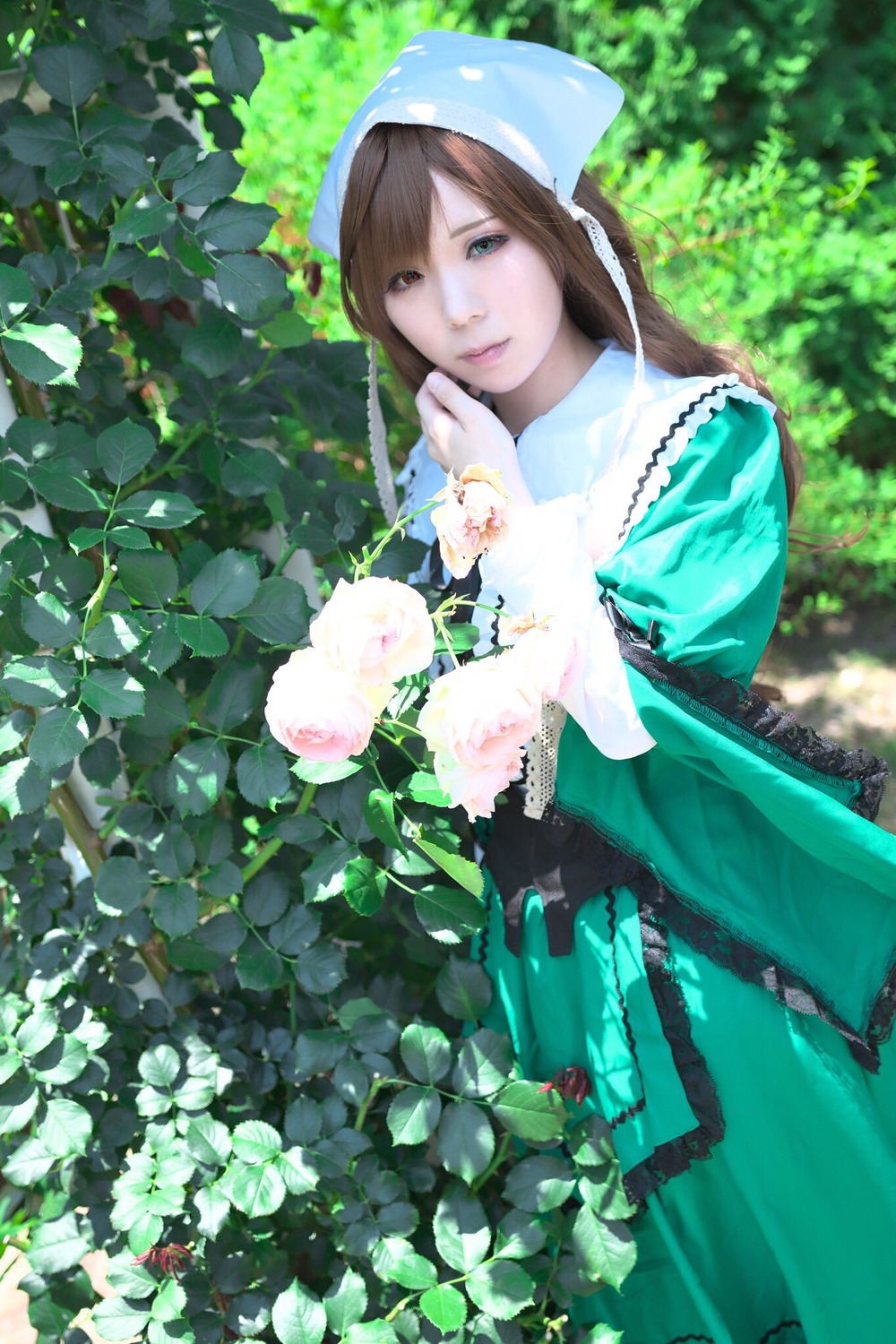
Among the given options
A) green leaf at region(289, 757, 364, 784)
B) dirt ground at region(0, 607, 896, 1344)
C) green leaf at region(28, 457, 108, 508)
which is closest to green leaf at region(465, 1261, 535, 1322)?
green leaf at region(289, 757, 364, 784)

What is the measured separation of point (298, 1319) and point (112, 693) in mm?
655

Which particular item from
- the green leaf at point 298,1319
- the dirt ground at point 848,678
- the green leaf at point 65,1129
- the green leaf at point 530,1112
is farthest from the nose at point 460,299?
the dirt ground at point 848,678

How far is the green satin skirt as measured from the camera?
1.22 meters

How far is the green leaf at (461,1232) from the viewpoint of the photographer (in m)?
1.21

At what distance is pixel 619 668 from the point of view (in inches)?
44.7

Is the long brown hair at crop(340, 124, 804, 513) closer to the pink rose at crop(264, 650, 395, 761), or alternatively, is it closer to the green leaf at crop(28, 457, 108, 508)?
the green leaf at crop(28, 457, 108, 508)

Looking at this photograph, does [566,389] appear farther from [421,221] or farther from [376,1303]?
[376,1303]

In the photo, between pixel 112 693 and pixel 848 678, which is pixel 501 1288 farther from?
pixel 848 678

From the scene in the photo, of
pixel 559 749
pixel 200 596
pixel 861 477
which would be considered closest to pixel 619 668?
pixel 559 749

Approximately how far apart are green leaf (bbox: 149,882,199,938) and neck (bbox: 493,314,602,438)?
676 millimetres

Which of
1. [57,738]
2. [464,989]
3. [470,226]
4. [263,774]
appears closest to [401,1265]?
[464,989]

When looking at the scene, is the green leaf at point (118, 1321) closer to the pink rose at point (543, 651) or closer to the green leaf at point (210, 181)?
the pink rose at point (543, 651)

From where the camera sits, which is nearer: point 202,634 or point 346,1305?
point 202,634

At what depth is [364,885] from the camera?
1.16 metres
